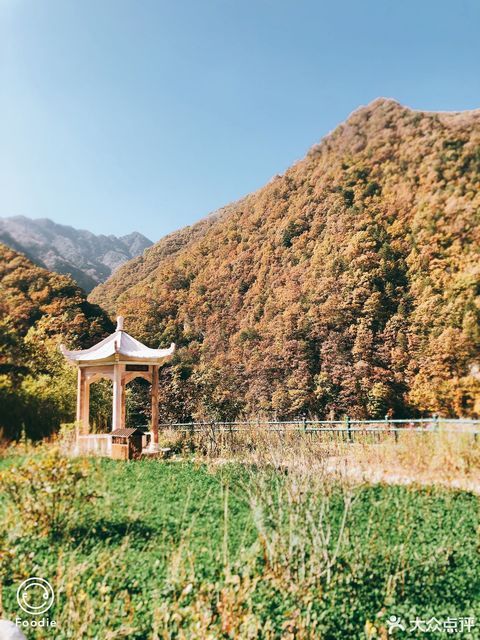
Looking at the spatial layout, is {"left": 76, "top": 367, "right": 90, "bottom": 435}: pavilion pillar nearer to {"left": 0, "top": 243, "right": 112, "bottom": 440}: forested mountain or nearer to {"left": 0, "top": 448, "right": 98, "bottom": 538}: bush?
{"left": 0, "top": 243, "right": 112, "bottom": 440}: forested mountain

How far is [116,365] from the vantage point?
20.9ft

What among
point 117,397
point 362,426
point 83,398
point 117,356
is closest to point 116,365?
point 117,356

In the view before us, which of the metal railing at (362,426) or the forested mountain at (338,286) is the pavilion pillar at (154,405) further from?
the forested mountain at (338,286)

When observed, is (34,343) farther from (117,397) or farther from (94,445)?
(117,397)

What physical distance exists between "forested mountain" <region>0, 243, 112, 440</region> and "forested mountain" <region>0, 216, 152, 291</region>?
16 centimetres

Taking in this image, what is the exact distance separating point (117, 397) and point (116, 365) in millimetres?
408

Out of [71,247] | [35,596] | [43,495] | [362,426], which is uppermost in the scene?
[71,247]

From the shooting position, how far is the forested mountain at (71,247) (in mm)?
4969

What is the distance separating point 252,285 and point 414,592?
8.40m

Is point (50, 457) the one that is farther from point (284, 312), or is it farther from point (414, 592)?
point (284, 312)

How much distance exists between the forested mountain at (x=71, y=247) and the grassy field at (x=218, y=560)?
2344 mm

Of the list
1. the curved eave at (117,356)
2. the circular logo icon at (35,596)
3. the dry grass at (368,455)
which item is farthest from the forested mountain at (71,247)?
the circular logo icon at (35,596)

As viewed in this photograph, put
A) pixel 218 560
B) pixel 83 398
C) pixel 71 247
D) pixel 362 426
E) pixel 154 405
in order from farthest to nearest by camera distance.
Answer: pixel 362 426, pixel 154 405, pixel 83 398, pixel 71 247, pixel 218 560

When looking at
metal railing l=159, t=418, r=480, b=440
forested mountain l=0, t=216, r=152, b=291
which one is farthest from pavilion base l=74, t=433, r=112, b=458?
metal railing l=159, t=418, r=480, b=440
